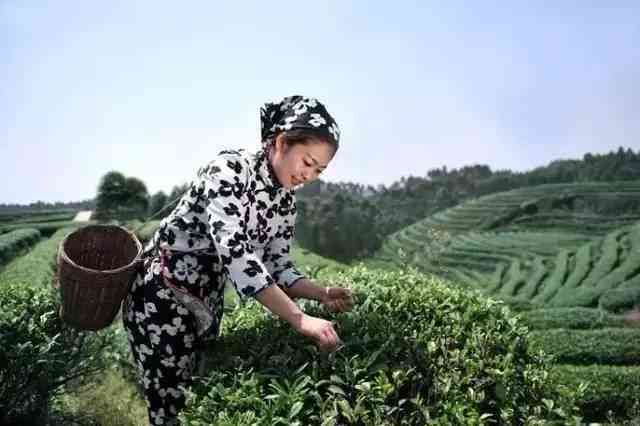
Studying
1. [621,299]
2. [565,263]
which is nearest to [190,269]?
[621,299]

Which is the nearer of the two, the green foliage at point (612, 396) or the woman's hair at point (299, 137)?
the woman's hair at point (299, 137)

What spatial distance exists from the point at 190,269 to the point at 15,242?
21.5 metres

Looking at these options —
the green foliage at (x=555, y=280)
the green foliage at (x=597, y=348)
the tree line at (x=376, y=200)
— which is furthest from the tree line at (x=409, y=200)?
the green foliage at (x=597, y=348)

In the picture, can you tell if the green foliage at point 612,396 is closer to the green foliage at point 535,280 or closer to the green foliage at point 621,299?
the green foliage at point 621,299

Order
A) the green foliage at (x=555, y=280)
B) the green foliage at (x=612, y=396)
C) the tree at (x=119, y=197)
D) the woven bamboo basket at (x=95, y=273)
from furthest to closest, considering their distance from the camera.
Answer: the tree at (x=119, y=197) < the green foliage at (x=555, y=280) < the green foliage at (x=612, y=396) < the woven bamboo basket at (x=95, y=273)

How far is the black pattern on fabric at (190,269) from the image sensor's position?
1.85 meters

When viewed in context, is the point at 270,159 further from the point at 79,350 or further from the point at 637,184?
the point at 637,184

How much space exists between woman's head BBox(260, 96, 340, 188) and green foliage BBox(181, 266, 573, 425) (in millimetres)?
586

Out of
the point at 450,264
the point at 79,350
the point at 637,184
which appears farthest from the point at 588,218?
the point at 79,350

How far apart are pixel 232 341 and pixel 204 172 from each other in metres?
0.64

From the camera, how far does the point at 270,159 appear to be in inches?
76.6

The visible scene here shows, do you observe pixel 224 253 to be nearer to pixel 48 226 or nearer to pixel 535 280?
pixel 535 280

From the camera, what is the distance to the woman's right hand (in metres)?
1.67

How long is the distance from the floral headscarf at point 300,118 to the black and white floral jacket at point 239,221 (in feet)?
0.44
